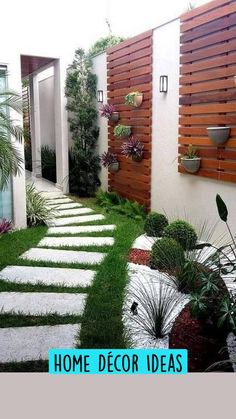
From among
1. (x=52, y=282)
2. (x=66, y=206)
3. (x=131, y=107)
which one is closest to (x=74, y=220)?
(x=66, y=206)

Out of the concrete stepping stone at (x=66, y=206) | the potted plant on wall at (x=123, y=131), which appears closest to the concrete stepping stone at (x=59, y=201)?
the concrete stepping stone at (x=66, y=206)

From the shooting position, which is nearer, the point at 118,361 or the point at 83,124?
the point at 118,361

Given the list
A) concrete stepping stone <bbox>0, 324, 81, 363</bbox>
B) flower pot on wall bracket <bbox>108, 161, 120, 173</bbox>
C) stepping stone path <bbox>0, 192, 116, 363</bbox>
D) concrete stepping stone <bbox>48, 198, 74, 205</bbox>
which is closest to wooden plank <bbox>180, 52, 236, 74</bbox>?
stepping stone path <bbox>0, 192, 116, 363</bbox>

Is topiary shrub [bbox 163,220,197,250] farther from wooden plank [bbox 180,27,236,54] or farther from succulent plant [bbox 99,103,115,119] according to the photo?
succulent plant [bbox 99,103,115,119]

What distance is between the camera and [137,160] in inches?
251

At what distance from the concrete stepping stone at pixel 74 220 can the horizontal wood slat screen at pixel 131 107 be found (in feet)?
2.73

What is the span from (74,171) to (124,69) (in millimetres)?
2486

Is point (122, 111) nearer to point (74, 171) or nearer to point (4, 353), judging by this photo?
point (74, 171)

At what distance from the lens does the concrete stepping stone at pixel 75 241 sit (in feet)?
15.6

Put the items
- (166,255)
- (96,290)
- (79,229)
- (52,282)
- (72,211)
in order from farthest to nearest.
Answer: (72,211)
(79,229)
(166,255)
(52,282)
(96,290)

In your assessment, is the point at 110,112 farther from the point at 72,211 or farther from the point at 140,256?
the point at 140,256

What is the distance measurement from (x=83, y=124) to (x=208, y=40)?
3.84 m

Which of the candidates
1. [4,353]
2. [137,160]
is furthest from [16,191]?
[4,353]

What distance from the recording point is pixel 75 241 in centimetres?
493
